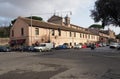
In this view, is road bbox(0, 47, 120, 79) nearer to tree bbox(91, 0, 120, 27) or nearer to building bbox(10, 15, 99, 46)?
tree bbox(91, 0, 120, 27)

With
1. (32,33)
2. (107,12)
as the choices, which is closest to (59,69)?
(107,12)

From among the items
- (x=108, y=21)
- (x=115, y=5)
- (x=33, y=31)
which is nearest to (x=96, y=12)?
(x=108, y=21)

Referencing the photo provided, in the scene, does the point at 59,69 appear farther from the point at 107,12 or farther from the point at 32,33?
the point at 32,33

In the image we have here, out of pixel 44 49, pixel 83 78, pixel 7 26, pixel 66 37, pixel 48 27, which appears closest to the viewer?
pixel 83 78

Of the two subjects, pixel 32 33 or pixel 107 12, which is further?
pixel 32 33

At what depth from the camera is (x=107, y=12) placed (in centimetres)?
3838

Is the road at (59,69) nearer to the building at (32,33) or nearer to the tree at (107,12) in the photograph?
the tree at (107,12)

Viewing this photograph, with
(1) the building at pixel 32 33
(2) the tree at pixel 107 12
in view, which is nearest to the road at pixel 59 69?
(2) the tree at pixel 107 12

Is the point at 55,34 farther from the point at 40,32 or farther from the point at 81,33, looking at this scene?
the point at 81,33

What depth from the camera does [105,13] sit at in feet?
127

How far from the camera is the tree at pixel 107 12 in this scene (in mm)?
36088

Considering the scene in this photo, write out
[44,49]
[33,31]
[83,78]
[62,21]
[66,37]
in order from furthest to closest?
1. [62,21]
2. [66,37]
3. [33,31]
4. [44,49]
5. [83,78]

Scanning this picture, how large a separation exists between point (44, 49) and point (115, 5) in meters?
23.8

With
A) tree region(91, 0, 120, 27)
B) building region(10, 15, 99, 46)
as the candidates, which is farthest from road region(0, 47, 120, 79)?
building region(10, 15, 99, 46)
